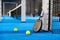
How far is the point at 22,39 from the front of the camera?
3.91m

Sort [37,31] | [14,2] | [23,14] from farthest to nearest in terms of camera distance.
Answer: [14,2]
[23,14]
[37,31]

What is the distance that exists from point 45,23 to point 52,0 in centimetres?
80

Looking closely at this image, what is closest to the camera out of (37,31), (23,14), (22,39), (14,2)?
(22,39)

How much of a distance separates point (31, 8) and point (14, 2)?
7.69ft

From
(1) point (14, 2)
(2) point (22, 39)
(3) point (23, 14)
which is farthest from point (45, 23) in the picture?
(1) point (14, 2)

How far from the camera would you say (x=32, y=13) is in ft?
67.1

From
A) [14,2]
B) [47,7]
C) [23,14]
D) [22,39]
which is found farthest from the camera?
[14,2]

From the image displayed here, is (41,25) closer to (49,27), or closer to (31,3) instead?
(49,27)

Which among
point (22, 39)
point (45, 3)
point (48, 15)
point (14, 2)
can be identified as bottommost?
point (22, 39)

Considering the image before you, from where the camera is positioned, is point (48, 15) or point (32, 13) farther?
point (32, 13)

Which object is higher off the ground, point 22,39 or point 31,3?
point 31,3

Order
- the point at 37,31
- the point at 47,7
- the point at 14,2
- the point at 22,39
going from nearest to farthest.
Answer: the point at 22,39, the point at 37,31, the point at 47,7, the point at 14,2

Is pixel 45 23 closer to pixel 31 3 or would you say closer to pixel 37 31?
pixel 37 31

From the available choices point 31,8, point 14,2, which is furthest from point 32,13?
point 14,2
